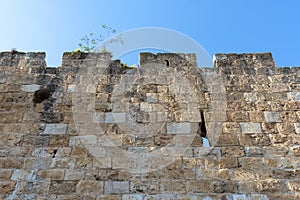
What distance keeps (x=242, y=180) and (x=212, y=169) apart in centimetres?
33

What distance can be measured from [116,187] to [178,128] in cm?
102

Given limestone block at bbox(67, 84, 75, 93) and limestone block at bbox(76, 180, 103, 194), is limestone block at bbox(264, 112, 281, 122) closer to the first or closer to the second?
limestone block at bbox(76, 180, 103, 194)

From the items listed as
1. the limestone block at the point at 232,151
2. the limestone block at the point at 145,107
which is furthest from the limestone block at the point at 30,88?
the limestone block at the point at 232,151

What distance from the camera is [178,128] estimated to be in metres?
3.84

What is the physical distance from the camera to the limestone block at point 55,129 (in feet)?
12.4

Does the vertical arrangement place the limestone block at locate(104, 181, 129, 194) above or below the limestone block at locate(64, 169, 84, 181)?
below

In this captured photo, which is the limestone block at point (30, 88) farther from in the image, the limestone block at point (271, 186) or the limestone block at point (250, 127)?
the limestone block at point (271, 186)

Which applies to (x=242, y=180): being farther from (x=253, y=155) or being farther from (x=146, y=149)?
(x=146, y=149)

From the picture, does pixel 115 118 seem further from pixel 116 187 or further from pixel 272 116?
pixel 272 116

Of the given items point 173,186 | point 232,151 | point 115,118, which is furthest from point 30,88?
point 232,151

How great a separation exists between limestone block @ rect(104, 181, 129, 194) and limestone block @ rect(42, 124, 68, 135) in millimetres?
875

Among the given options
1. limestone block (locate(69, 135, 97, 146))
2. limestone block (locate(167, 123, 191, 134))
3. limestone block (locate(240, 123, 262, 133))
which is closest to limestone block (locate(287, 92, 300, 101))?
limestone block (locate(240, 123, 262, 133))

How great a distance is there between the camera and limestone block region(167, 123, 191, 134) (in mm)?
3809

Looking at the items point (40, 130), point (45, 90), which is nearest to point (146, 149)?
point (40, 130)
